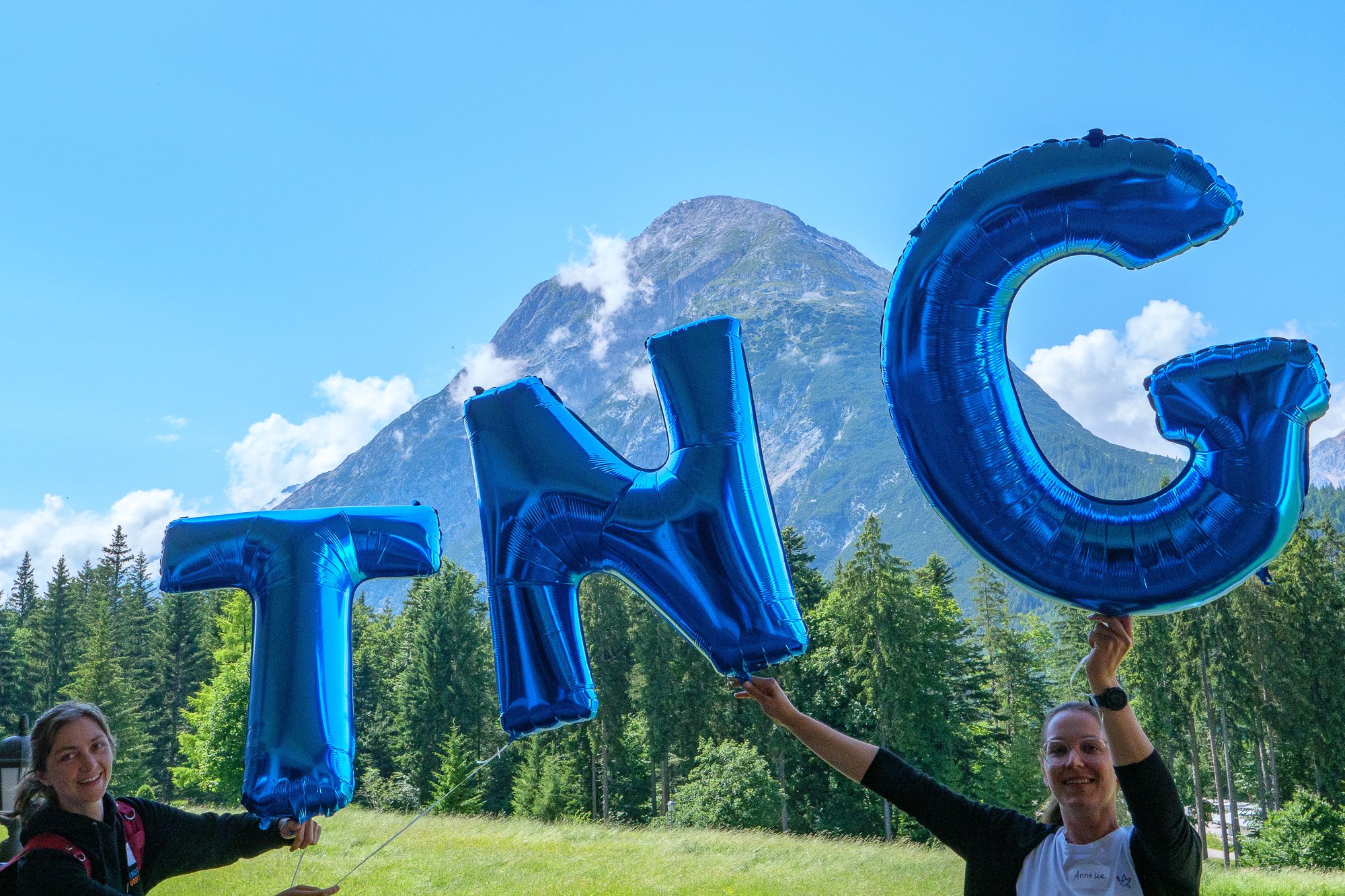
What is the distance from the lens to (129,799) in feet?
8.16

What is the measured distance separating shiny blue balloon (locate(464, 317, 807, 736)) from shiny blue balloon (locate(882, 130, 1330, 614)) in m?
0.50

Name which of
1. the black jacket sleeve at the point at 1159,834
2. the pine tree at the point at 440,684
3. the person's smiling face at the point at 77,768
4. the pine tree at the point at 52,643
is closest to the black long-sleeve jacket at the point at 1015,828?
the black jacket sleeve at the point at 1159,834

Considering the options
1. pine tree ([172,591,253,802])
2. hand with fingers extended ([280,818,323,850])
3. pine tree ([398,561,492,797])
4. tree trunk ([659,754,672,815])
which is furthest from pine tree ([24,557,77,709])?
hand with fingers extended ([280,818,323,850])

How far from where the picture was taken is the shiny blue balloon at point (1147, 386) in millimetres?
2414

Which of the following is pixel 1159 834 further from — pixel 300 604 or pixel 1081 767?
pixel 300 604

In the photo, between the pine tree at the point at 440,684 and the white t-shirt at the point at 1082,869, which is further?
the pine tree at the point at 440,684

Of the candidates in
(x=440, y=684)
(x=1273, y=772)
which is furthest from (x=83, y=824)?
(x=440, y=684)

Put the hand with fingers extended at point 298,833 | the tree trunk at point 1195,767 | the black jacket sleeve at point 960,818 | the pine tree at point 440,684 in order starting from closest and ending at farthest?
the black jacket sleeve at point 960,818 < the hand with fingers extended at point 298,833 < the tree trunk at point 1195,767 < the pine tree at point 440,684

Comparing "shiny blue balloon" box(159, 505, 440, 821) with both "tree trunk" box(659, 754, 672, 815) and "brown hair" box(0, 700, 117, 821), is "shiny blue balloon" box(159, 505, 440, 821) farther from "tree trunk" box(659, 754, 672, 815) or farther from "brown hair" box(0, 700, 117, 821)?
"tree trunk" box(659, 754, 672, 815)

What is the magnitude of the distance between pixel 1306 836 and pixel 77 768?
76.8 feet

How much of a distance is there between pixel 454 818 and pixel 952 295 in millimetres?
19442

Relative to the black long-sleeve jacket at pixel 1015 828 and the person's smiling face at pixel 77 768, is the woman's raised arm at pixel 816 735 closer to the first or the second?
the black long-sleeve jacket at pixel 1015 828

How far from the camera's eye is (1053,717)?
2018 millimetres

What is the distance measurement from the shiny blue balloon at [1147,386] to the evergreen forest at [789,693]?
16714mm
